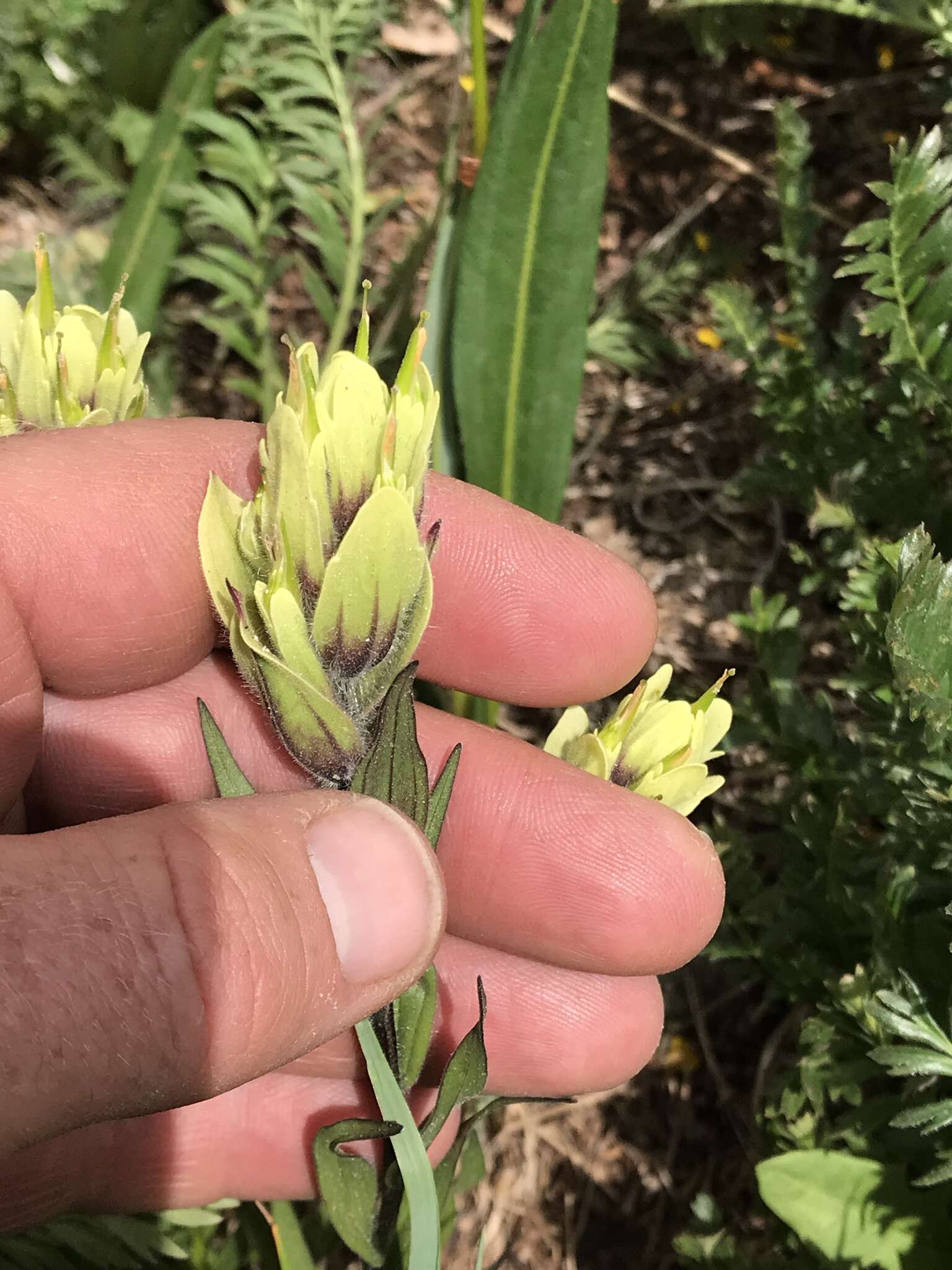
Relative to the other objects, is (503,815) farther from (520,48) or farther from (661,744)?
(520,48)

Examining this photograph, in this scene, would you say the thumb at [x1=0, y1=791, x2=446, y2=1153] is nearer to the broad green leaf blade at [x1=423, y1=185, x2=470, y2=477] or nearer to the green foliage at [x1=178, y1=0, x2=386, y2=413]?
the broad green leaf blade at [x1=423, y1=185, x2=470, y2=477]

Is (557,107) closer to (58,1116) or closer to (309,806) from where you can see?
(309,806)

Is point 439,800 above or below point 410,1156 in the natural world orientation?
above

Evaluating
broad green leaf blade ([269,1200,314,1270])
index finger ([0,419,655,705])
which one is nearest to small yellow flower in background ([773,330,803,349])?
index finger ([0,419,655,705])

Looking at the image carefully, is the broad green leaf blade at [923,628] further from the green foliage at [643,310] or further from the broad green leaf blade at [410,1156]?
the green foliage at [643,310]

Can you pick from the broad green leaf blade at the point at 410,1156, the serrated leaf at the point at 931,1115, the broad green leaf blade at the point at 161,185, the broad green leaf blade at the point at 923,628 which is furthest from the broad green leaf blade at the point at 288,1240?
the broad green leaf blade at the point at 161,185

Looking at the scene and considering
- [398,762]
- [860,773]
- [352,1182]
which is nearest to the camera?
[398,762]

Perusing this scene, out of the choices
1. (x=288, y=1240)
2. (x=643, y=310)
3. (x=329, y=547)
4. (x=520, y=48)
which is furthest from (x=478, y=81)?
(x=288, y=1240)
